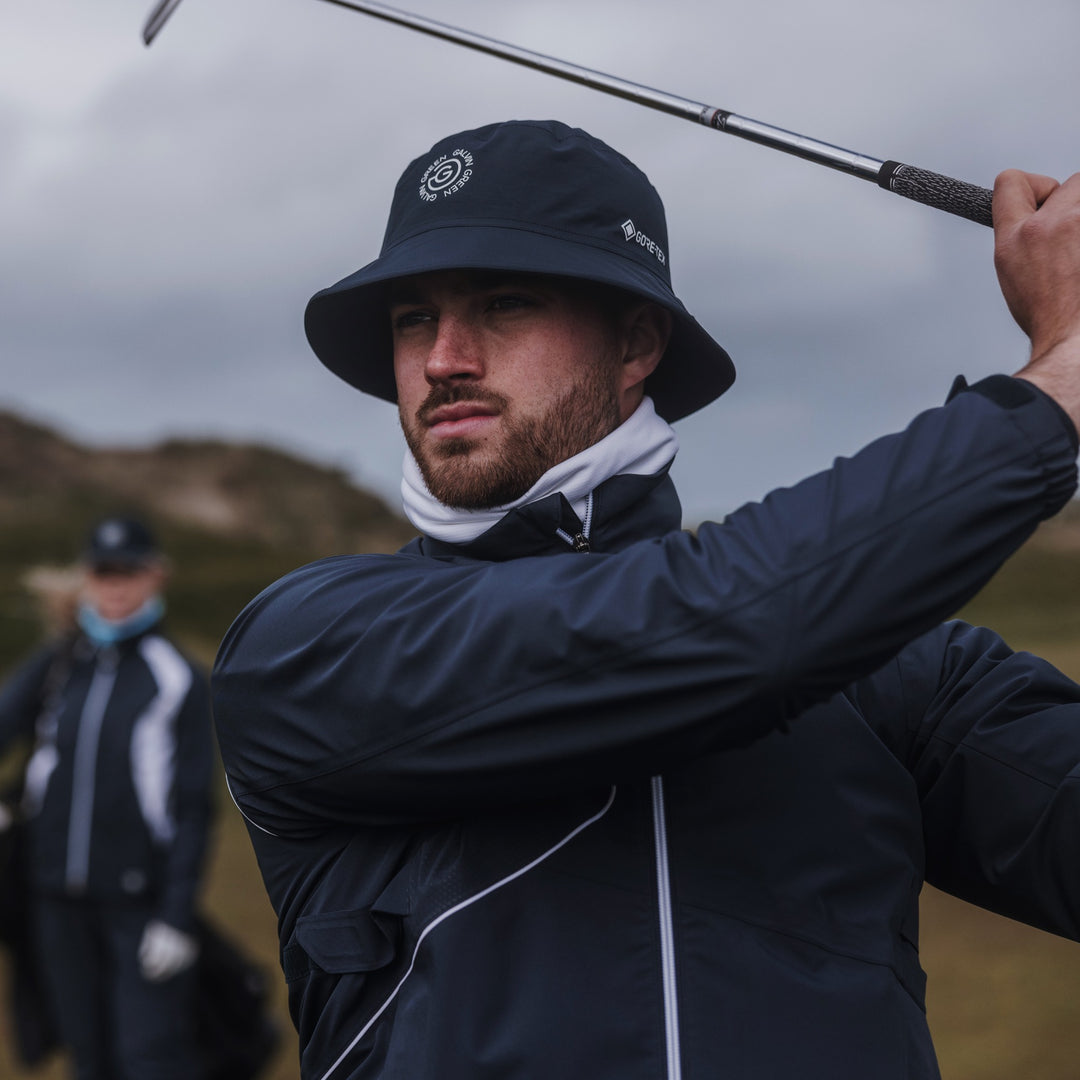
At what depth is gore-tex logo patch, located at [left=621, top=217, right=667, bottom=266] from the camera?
6.31 feet

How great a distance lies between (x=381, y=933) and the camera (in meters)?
1.53

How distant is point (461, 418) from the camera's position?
179cm

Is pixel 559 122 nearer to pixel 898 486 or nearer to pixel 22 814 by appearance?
pixel 898 486

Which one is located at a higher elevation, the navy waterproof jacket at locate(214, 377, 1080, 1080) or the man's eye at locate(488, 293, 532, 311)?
the man's eye at locate(488, 293, 532, 311)

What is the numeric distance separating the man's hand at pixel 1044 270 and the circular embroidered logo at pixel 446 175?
0.68 m

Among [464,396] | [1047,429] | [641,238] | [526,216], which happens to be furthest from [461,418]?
[1047,429]

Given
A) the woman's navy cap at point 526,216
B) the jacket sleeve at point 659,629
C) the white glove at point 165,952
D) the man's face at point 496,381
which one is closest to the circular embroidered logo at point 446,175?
the woman's navy cap at point 526,216

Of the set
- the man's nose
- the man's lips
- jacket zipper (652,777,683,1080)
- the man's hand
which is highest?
the man's hand

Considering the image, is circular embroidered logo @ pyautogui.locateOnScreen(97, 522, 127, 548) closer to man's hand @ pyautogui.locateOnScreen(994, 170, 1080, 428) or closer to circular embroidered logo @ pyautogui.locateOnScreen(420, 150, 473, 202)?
circular embroidered logo @ pyautogui.locateOnScreen(420, 150, 473, 202)

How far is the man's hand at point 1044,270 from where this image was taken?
1354mm

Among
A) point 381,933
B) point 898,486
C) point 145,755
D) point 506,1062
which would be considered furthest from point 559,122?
point 145,755

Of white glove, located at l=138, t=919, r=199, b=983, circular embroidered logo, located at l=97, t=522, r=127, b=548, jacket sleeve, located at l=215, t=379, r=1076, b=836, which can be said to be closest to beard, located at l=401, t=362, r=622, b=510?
jacket sleeve, located at l=215, t=379, r=1076, b=836

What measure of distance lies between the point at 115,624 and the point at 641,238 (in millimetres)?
3936

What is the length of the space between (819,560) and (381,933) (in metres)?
0.63
